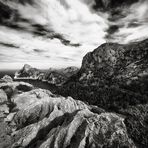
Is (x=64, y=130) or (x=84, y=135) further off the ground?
(x=84, y=135)

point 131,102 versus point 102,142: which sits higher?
point 102,142

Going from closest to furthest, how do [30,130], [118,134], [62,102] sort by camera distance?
[118,134] → [30,130] → [62,102]

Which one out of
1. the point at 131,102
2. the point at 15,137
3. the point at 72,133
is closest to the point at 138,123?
the point at 72,133

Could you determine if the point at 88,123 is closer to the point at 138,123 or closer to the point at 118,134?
the point at 118,134

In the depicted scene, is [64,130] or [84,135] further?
[64,130]

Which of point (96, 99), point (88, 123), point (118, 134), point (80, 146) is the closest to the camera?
point (80, 146)

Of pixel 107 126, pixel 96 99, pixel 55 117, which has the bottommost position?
pixel 96 99

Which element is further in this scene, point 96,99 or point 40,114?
point 96,99

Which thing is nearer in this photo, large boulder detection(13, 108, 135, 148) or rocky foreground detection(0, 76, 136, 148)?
large boulder detection(13, 108, 135, 148)

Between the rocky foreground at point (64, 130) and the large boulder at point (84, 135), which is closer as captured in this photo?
the large boulder at point (84, 135)

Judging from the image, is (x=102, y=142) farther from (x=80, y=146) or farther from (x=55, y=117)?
(x=55, y=117)
